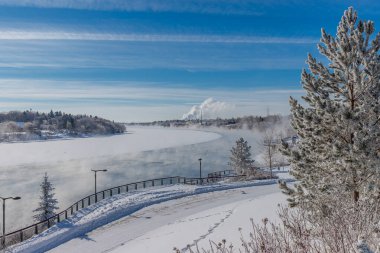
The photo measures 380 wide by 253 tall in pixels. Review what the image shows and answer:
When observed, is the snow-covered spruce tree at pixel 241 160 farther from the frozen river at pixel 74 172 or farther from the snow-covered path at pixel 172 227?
the snow-covered path at pixel 172 227

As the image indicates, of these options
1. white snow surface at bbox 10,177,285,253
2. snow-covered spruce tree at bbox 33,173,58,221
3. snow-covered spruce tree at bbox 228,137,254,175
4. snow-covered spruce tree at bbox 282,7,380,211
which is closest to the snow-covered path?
white snow surface at bbox 10,177,285,253

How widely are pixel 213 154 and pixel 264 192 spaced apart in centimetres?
5704

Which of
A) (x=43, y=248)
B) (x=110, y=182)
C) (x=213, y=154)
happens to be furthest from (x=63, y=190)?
(x=213, y=154)

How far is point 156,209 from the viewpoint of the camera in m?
33.1

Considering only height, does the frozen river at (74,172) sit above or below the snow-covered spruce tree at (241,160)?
below

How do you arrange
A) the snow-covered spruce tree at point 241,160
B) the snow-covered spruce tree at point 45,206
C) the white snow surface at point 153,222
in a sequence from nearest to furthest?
the white snow surface at point 153,222, the snow-covered spruce tree at point 45,206, the snow-covered spruce tree at point 241,160

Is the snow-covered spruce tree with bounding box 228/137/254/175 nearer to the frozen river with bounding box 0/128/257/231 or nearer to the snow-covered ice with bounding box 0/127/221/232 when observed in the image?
the frozen river with bounding box 0/128/257/231

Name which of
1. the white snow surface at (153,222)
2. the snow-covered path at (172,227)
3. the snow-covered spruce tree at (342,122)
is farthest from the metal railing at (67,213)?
the snow-covered spruce tree at (342,122)

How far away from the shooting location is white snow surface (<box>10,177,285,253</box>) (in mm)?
21297

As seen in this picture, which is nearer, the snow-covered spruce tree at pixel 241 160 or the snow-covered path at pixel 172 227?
the snow-covered path at pixel 172 227

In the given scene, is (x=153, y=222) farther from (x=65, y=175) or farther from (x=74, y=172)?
(x=74, y=172)

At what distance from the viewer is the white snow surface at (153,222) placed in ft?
69.9

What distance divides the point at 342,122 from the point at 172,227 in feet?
53.2

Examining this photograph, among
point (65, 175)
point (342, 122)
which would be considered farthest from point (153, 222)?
point (65, 175)
